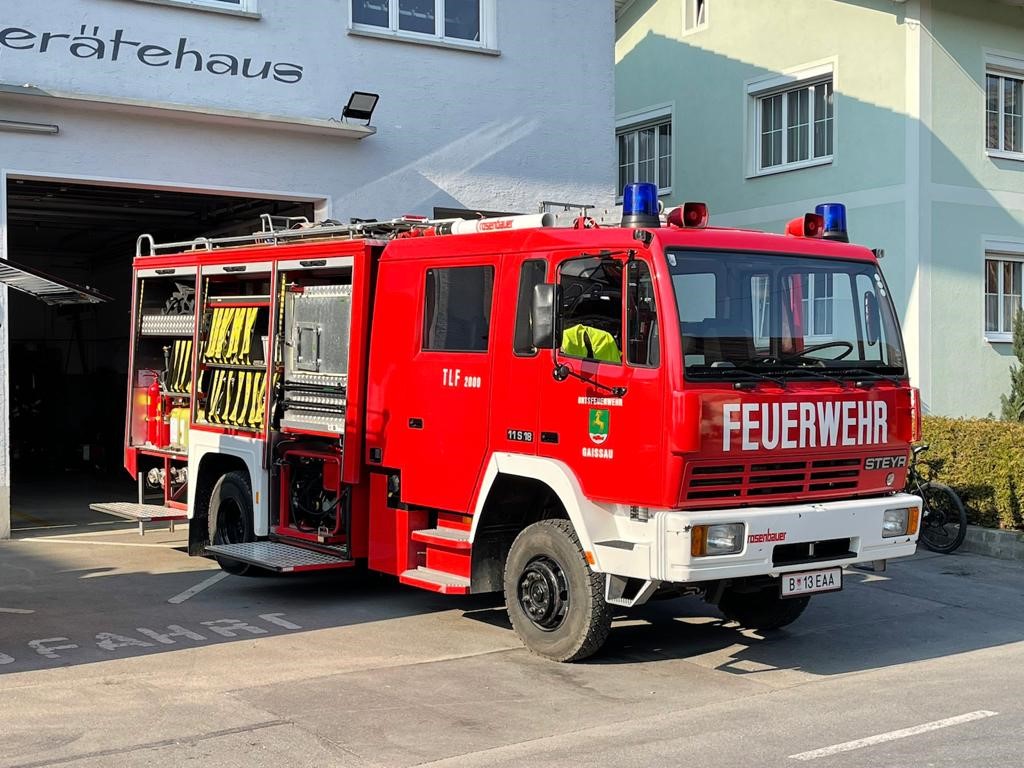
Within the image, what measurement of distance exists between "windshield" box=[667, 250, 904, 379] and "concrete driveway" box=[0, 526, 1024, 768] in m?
1.92

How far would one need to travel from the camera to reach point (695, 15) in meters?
23.0

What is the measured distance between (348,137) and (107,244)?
10311 millimetres

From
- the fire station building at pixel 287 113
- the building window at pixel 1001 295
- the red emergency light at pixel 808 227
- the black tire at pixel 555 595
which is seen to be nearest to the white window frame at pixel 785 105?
the building window at pixel 1001 295

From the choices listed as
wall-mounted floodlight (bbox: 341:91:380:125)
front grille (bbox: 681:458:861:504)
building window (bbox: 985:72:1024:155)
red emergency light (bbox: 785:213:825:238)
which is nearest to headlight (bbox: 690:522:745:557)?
front grille (bbox: 681:458:861:504)

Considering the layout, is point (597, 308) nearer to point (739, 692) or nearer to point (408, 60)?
point (739, 692)

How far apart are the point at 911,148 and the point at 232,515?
11827mm

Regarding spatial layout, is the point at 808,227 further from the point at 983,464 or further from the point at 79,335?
the point at 79,335

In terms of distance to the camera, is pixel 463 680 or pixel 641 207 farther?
pixel 641 207

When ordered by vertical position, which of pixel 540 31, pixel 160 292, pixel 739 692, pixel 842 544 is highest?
pixel 540 31

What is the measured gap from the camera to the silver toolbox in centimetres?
994

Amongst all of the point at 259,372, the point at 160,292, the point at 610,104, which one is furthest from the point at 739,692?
the point at 610,104

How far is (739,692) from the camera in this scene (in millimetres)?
7520

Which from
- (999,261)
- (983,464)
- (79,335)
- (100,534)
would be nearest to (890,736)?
(983,464)

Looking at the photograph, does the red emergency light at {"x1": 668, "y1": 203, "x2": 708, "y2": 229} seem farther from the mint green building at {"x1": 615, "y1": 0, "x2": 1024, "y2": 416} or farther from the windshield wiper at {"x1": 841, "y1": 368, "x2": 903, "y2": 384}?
the mint green building at {"x1": 615, "y1": 0, "x2": 1024, "y2": 416}
